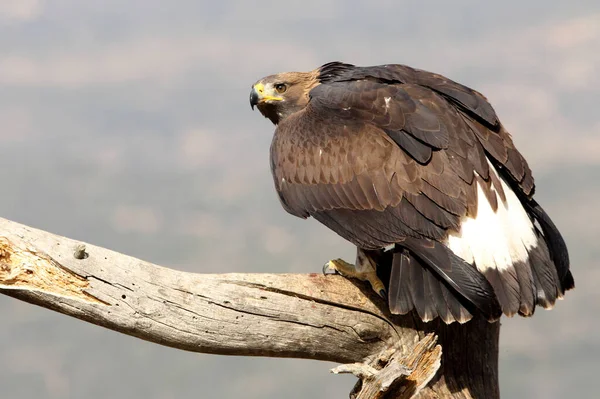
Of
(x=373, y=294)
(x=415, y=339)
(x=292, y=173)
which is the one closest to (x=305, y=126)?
(x=292, y=173)

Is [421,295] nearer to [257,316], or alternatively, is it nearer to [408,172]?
[408,172]

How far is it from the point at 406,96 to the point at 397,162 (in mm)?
643

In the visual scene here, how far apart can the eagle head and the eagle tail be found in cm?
263

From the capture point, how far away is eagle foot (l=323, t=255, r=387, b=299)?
18.9ft

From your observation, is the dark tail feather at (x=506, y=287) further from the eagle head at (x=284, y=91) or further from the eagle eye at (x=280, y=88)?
the eagle eye at (x=280, y=88)

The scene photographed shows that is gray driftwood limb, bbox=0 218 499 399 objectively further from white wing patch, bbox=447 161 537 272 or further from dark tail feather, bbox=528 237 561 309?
white wing patch, bbox=447 161 537 272

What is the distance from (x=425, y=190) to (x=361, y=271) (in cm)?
86

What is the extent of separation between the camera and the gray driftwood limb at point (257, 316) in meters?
5.05

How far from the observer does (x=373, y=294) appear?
5.83m

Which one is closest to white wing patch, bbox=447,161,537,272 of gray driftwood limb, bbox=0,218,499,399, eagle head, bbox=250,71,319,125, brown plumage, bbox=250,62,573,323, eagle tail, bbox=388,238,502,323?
brown plumage, bbox=250,62,573,323

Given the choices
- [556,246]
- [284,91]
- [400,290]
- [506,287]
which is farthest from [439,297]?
[284,91]

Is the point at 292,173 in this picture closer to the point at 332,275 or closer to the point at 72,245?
the point at 332,275

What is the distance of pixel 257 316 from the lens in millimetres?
5516

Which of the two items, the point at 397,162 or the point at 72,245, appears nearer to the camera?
the point at 72,245
